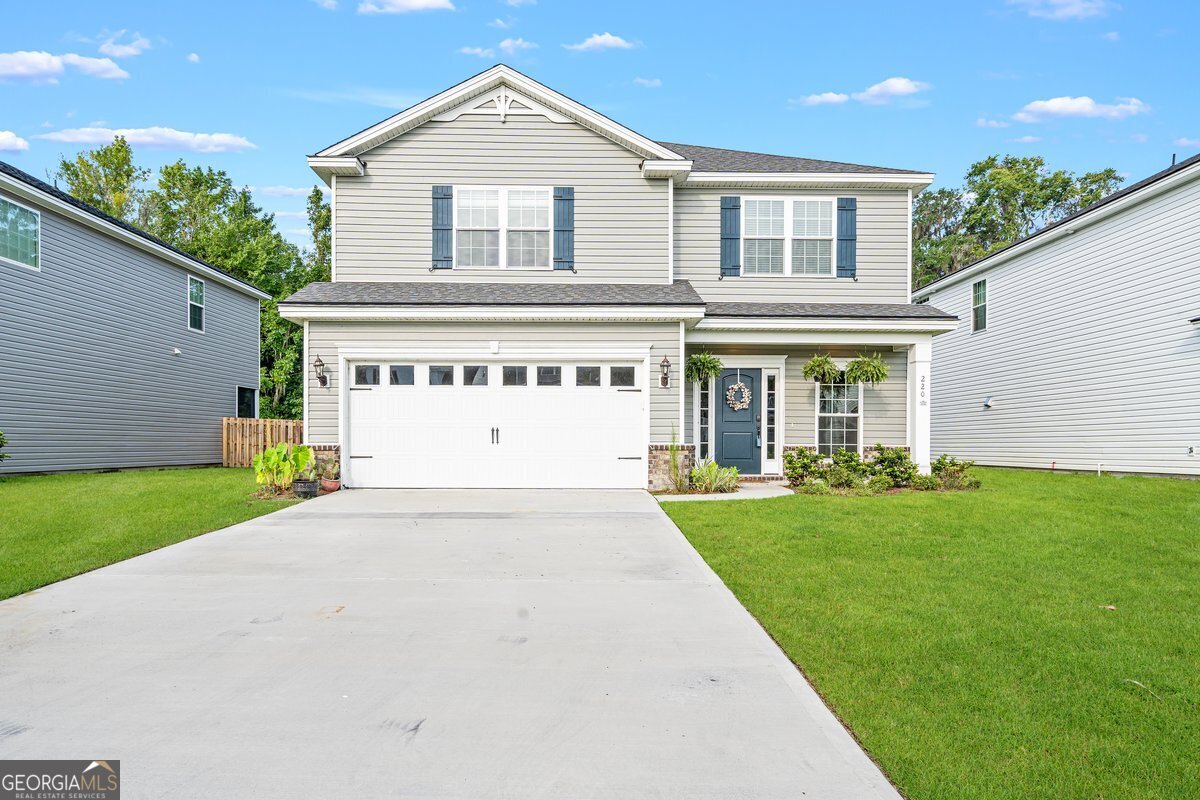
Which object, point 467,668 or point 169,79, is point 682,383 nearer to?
point 467,668

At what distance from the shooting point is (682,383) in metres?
11.8

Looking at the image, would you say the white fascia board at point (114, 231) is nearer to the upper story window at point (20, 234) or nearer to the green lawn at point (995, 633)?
the upper story window at point (20, 234)

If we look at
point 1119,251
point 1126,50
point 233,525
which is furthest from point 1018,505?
point 1126,50

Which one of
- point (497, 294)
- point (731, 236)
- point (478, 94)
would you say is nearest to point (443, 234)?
point (497, 294)

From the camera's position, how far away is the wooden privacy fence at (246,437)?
62.7 feet

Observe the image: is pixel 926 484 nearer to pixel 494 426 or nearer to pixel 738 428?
pixel 738 428

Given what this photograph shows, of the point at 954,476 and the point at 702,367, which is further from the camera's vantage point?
the point at 702,367

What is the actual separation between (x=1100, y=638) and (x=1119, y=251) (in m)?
12.8

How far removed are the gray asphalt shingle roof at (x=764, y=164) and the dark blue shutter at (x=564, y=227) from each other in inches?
94.2

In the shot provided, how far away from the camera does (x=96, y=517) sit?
8508 millimetres

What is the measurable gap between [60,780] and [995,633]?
4.93 m

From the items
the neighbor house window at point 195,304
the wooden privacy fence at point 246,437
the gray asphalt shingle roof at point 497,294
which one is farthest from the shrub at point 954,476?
the neighbor house window at point 195,304

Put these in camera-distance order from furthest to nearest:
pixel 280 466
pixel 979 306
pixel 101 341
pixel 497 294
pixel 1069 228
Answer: pixel 979 306 < pixel 101 341 < pixel 1069 228 < pixel 497 294 < pixel 280 466

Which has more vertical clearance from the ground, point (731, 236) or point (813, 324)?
point (731, 236)
